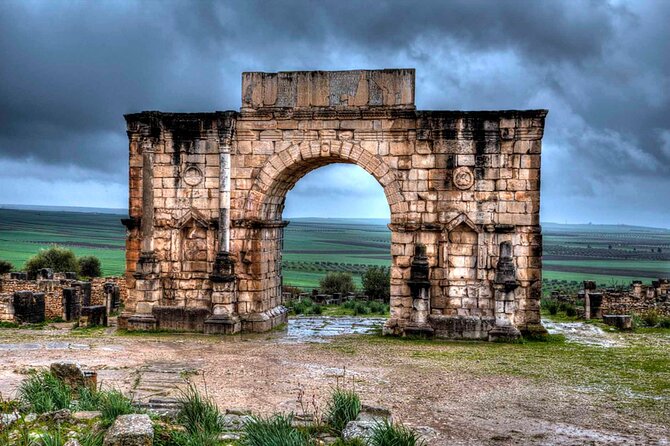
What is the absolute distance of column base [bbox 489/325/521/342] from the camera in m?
16.0

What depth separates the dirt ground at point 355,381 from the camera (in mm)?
9023

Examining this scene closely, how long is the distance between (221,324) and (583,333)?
8.48 m

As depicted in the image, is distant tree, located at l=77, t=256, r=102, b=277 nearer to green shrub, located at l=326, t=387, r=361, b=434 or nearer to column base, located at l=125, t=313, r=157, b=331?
column base, located at l=125, t=313, r=157, b=331

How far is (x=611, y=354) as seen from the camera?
14695 mm

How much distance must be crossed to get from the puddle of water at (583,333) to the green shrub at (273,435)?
10220 millimetres

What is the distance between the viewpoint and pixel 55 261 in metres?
34.4

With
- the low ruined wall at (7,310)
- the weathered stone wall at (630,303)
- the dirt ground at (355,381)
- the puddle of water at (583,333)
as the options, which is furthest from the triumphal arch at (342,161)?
the weathered stone wall at (630,303)

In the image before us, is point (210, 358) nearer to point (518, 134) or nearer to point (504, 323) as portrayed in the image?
point (504, 323)

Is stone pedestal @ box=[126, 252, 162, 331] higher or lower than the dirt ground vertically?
higher

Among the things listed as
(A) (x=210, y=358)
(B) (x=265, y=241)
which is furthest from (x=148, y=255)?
(A) (x=210, y=358)

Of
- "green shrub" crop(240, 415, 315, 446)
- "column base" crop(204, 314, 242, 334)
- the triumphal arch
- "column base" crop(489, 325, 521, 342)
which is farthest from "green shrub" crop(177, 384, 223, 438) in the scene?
"column base" crop(489, 325, 521, 342)

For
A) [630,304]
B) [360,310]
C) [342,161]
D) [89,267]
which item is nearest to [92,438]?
[342,161]

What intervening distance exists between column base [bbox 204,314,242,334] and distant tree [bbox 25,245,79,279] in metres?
19.7

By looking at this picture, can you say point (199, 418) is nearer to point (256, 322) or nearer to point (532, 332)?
point (256, 322)
